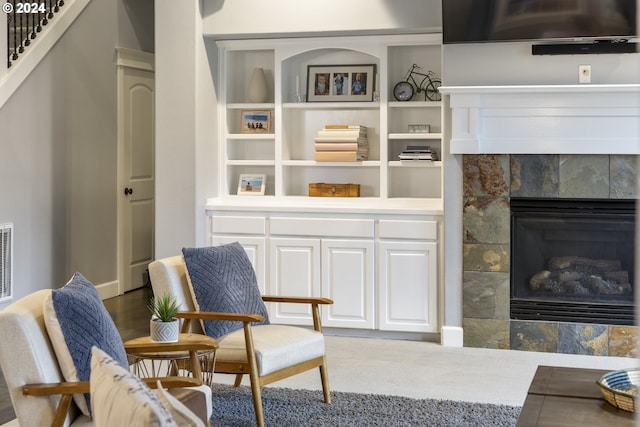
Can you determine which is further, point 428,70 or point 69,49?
point 69,49

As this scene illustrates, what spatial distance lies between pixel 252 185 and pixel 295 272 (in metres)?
0.89

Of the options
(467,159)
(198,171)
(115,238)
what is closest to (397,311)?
(467,159)

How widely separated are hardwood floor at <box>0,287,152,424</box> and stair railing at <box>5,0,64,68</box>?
2.03m

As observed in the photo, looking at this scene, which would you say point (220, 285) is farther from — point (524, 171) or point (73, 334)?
point (524, 171)

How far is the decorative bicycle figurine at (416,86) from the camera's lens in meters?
6.20

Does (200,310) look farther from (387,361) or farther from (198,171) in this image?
(198,171)

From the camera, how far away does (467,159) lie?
551cm

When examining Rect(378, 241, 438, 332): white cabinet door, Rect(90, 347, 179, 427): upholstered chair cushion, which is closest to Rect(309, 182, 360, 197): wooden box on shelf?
Rect(378, 241, 438, 332): white cabinet door

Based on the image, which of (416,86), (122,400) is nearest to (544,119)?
(416,86)

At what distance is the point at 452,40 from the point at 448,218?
110 centimetres

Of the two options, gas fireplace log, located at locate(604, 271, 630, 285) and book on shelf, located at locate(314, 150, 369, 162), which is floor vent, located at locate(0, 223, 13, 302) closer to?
book on shelf, located at locate(314, 150, 369, 162)

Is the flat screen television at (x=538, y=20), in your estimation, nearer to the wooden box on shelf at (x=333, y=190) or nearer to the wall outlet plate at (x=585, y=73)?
the wall outlet plate at (x=585, y=73)

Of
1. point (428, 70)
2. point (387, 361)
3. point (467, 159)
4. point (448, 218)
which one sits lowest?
point (387, 361)

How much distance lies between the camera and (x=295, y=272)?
19.5 ft
